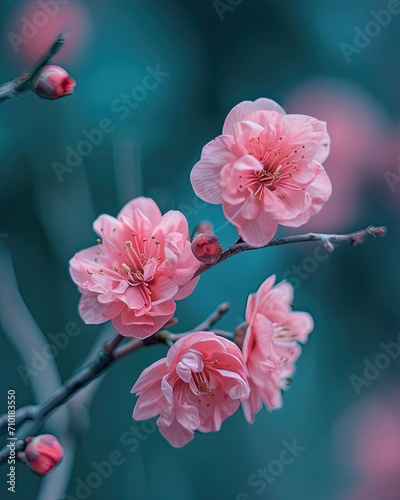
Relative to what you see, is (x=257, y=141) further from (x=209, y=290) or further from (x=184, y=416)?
(x=209, y=290)

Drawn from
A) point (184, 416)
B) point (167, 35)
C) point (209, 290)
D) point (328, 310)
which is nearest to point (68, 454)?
point (184, 416)

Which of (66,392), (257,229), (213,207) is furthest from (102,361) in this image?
(213,207)

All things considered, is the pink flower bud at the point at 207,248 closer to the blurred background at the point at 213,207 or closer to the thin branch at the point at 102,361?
the thin branch at the point at 102,361

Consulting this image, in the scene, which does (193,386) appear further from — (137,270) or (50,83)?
(50,83)

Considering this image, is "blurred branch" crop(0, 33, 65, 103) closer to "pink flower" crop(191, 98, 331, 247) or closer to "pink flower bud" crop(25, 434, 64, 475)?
"pink flower" crop(191, 98, 331, 247)

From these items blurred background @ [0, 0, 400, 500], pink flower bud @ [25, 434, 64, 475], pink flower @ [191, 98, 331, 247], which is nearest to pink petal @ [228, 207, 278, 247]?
pink flower @ [191, 98, 331, 247]

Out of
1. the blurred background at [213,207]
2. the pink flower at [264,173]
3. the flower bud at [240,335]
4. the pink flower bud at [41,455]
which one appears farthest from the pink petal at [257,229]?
the blurred background at [213,207]
